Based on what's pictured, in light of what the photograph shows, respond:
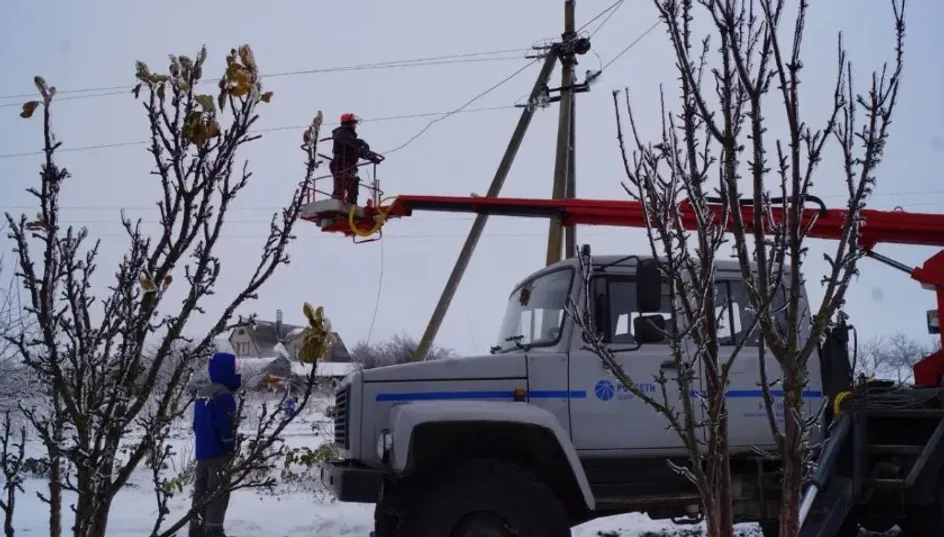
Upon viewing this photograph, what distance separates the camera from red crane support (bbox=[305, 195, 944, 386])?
6168mm

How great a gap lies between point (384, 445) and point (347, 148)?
3739 millimetres

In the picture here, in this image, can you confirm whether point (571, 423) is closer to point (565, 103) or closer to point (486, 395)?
point (486, 395)

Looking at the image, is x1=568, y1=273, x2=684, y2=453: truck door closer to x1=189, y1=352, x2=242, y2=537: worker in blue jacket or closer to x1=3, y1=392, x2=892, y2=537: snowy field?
x1=3, y1=392, x2=892, y2=537: snowy field

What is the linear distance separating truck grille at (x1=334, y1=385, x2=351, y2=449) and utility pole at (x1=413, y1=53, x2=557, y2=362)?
19.8ft

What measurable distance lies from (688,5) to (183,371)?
5.62 feet

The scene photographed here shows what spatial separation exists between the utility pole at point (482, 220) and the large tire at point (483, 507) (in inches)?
274

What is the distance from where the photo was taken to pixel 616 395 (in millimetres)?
5586

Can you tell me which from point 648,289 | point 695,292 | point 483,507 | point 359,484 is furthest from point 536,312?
point 695,292

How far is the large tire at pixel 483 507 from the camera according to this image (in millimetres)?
5102

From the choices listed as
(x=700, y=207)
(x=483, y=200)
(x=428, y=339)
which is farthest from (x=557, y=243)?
(x=700, y=207)

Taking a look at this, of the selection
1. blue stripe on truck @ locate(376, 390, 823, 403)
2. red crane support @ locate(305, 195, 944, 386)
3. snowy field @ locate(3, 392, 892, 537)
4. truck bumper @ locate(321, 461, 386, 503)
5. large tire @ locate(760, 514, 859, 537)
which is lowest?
snowy field @ locate(3, 392, 892, 537)

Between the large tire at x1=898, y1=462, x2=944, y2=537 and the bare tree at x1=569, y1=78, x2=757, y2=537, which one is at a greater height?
the bare tree at x1=569, y1=78, x2=757, y2=537

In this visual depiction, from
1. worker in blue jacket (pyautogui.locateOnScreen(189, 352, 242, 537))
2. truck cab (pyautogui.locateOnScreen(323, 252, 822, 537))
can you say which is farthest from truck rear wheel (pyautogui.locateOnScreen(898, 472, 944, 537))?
worker in blue jacket (pyautogui.locateOnScreen(189, 352, 242, 537))

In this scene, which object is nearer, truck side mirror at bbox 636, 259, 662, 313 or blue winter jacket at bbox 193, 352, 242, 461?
truck side mirror at bbox 636, 259, 662, 313
